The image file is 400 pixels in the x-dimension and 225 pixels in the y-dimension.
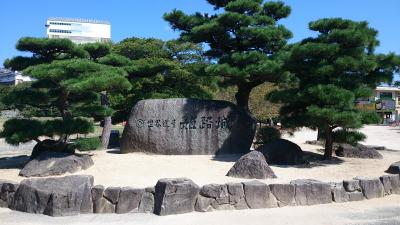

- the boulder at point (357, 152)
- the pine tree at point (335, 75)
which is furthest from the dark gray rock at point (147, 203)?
the boulder at point (357, 152)

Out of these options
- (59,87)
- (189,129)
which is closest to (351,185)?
(189,129)

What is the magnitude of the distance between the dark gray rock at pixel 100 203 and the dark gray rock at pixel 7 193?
56.2 inches

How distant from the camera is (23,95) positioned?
440 inches

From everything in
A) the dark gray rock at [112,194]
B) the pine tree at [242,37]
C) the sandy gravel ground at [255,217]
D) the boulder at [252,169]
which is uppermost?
the pine tree at [242,37]

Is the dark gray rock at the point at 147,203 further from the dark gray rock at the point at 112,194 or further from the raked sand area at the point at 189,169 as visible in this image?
the raked sand area at the point at 189,169

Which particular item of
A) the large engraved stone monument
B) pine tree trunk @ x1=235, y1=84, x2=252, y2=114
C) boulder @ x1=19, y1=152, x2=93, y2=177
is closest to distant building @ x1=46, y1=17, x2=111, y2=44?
pine tree trunk @ x1=235, y1=84, x2=252, y2=114

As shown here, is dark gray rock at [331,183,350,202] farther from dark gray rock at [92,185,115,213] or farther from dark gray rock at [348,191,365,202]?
dark gray rock at [92,185,115,213]

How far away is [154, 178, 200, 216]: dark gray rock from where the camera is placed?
7.02 metres

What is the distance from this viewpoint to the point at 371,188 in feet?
26.8

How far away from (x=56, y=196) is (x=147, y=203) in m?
1.41

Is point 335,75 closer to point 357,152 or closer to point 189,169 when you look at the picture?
point 357,152

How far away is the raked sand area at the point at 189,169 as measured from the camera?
371 inches

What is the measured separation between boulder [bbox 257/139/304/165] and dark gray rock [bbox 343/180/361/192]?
3.51m

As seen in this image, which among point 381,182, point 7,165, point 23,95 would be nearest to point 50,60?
point 23,95
